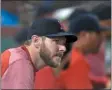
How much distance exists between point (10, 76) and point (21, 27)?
5.38 ft

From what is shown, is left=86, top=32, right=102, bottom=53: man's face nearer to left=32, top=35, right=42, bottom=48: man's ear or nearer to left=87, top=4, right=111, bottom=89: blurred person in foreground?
left=87, top=4, right=111, bottom=89: blurred person in foreground

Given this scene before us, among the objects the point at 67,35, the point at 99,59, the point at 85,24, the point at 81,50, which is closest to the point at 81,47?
the point at 81,50

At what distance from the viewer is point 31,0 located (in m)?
3.60

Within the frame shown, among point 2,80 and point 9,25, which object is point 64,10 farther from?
point 2,80

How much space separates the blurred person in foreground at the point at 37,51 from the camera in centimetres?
199

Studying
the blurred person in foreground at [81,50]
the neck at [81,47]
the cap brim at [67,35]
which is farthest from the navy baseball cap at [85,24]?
the cap brim at [67,35]

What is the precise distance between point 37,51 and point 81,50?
3.94 feet

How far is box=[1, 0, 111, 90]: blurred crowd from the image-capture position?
308 centimetres

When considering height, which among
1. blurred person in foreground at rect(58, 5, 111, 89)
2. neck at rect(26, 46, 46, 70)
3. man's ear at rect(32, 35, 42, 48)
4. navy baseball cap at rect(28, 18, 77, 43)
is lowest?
blurred person in foreground at rect(58, 5, 111, 89)

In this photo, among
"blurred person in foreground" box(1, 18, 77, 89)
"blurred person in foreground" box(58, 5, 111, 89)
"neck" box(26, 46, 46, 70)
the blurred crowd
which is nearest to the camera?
"blurred person in foreground" box(1, 18, 77, 89)

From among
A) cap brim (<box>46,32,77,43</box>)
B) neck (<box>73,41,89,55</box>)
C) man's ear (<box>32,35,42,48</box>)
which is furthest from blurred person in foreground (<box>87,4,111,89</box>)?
man's ear (<box>32,35,42,48</box>)

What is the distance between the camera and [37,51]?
2.20 metres

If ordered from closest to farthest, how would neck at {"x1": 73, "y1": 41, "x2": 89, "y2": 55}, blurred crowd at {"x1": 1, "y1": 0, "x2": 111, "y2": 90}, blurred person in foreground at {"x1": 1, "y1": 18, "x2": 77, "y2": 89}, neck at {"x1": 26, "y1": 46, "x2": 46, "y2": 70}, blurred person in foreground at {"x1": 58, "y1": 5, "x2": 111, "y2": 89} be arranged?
blurred person in foreground at {"x1": 1, "y1": 18, "x2": 77, "y2": 89} → neck at {"x1": 26, "y1": 46, "x2": 46, "y2": 70} → blurred crowd at {"x1": 1, "y1": 0, "x2": 111, "y2": 90} → neck at {"x1": 73, "y1": 41, "x2": 89, "y2": 55} → blurred person in foreground at {"x1": 58, "y1": 5, "x2": 111, "y2": 89}

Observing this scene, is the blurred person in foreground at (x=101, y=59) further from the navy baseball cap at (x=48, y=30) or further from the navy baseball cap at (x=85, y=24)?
the navy baseball cap at (x=48, y=30)
